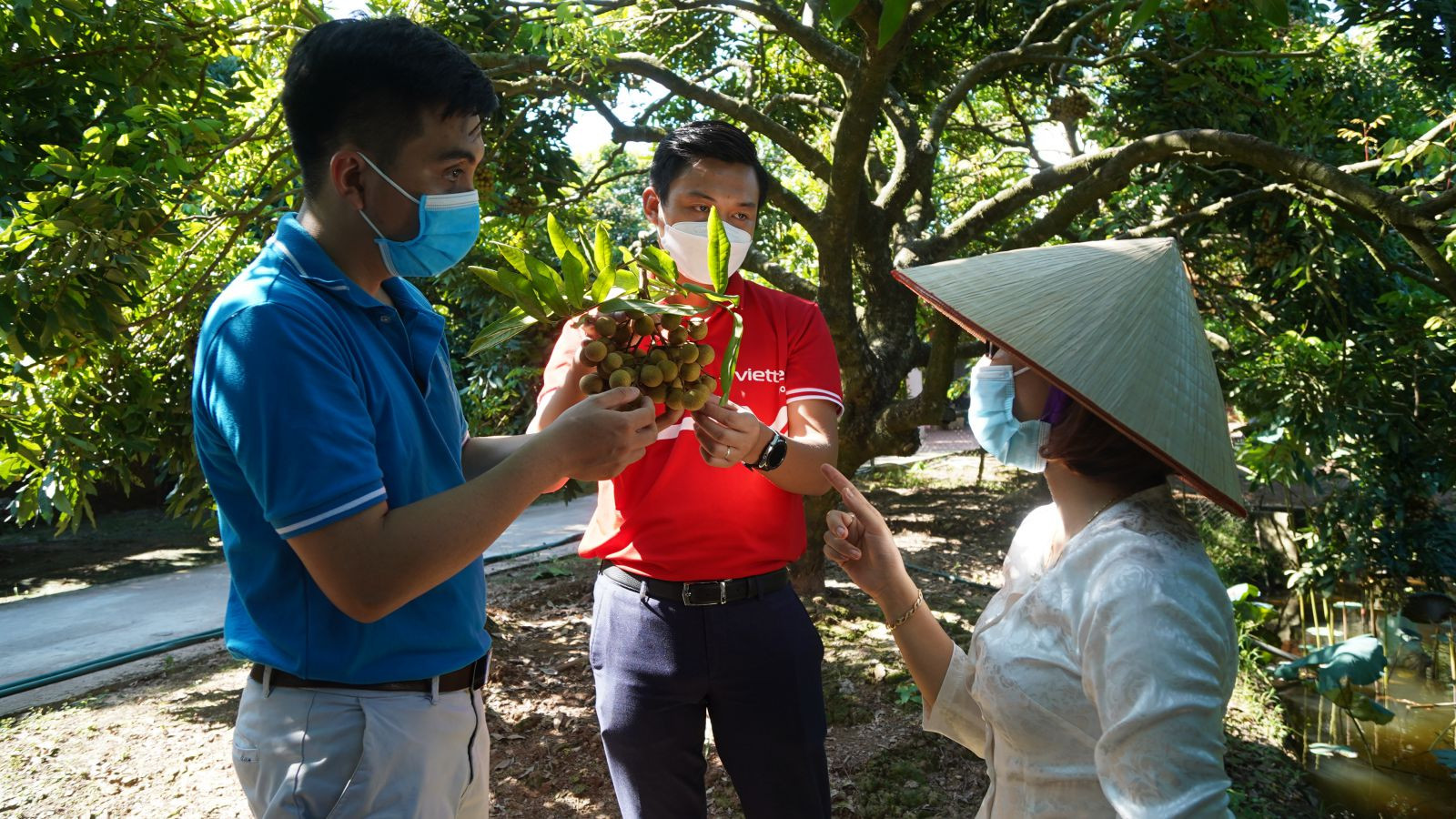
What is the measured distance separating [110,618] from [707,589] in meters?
6.11

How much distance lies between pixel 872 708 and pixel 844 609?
55.9 inches

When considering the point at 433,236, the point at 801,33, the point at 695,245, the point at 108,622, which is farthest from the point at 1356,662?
the point at 108,622

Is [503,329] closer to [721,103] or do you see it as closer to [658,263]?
[658,263]

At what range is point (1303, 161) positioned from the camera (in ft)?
12.0

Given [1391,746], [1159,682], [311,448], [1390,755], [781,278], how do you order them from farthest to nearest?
[781,278] < [1391,746] < [1390,755] < [311,448] < [1159,682]

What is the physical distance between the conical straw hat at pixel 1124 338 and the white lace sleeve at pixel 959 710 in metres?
0.59

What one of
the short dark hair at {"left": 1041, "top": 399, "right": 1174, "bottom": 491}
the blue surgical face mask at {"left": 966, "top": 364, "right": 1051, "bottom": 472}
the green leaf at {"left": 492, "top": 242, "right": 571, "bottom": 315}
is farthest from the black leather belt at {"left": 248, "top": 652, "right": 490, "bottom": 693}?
the short dark hair at {"left": 1041, "top": 399, "right": 1174, "bottom": 491}

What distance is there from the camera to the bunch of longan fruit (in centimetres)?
174

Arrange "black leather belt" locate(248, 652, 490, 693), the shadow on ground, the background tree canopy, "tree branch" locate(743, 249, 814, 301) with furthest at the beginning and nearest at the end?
the shadow on ground, "tree branch" locate(743, 249, 814, 301), the background tree canopy, "black leather belt" locate(248, 652, 490, 693)

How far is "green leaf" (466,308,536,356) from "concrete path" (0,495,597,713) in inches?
175

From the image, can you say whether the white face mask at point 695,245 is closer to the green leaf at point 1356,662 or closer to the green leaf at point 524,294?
the green leaf at point 524,294

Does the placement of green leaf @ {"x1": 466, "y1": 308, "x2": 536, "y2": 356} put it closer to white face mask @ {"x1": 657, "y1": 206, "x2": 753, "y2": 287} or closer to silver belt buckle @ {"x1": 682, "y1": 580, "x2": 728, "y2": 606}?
white face mask @ {"x1": 657, "y1": 206, "x2": 753, "y2": 287}

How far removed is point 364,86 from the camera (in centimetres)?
150

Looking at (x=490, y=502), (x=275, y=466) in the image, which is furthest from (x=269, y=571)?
(x=490, y=502)
